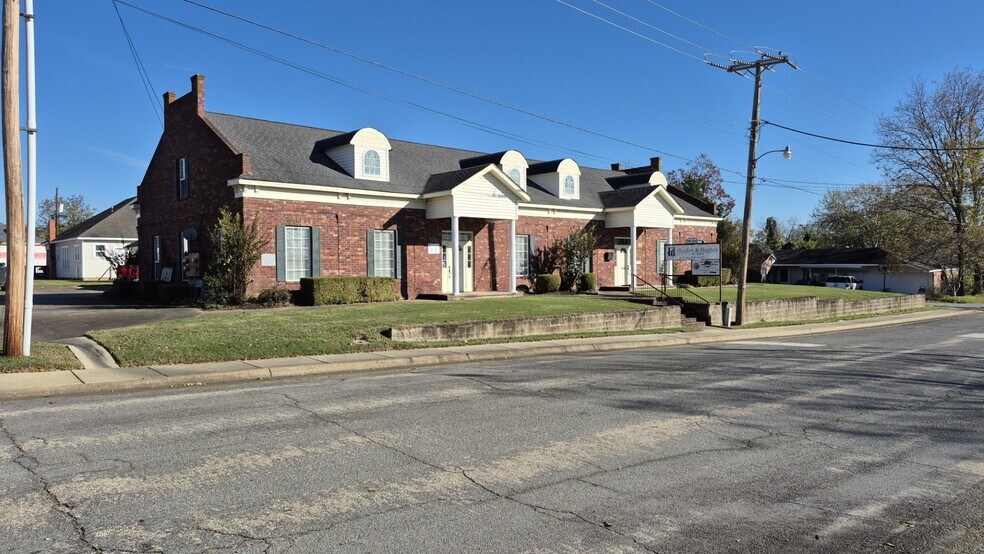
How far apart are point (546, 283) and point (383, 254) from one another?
7838mm

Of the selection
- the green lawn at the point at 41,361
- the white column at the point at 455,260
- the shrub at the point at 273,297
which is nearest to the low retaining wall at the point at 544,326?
the white column at the point at 455,260

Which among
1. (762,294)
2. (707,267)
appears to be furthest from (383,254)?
(762,294)

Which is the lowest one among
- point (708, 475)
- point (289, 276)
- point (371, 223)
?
point (708, 475)

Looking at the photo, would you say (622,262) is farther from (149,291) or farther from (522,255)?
(149,291)

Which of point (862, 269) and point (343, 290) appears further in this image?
point (862, 269)

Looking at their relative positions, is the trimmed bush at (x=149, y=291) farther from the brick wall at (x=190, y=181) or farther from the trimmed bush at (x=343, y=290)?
the trimmed bush at (x=343, y=290)

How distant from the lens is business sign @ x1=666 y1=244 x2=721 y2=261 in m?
25.7

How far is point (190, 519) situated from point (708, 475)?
4.11 m

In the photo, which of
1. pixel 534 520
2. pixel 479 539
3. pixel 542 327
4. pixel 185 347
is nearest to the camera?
pixel 479 539

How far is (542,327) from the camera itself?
19469mm

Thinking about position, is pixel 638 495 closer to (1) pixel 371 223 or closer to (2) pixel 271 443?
(2) pixel 271 443

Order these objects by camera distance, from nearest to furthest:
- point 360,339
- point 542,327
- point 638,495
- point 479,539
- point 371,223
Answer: point 479,539
point 638,495
point 360,339
point 542,327
point 371,223

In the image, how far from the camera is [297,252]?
76.1 ft

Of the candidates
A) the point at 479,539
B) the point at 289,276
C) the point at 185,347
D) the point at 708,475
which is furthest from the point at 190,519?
the point at 289,276
